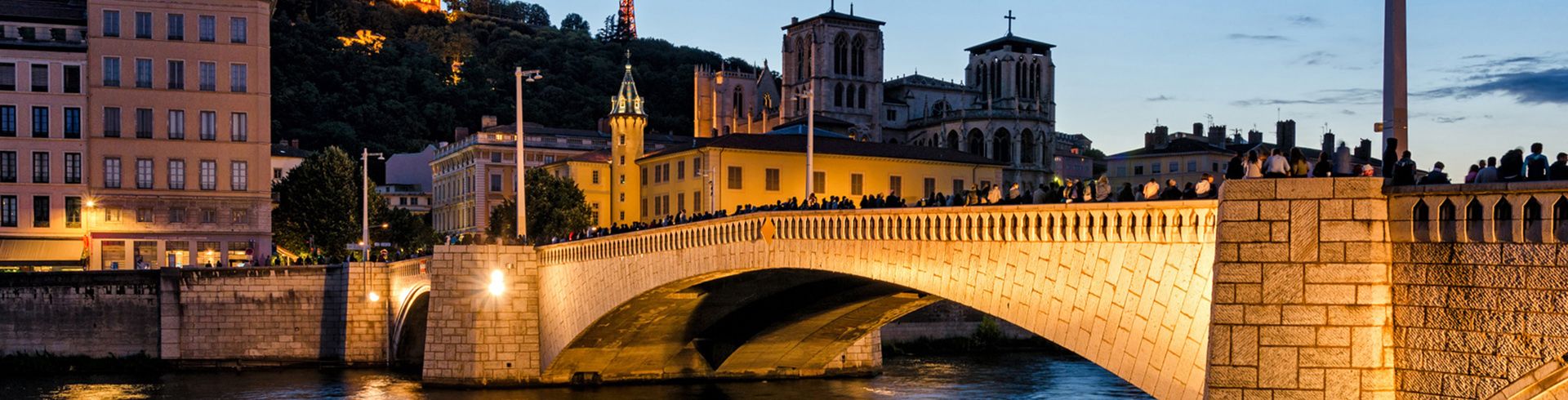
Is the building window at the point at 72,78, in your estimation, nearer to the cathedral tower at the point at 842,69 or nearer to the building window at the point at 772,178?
the building window at the point at 772,178

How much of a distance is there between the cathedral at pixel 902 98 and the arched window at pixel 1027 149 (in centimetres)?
6

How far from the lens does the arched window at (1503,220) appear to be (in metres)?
16.0

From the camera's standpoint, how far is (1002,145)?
135 meters

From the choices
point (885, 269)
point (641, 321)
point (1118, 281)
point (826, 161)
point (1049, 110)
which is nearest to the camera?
point (1118, 281)

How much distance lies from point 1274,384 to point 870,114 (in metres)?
130

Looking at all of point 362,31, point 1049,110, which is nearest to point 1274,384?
point 1049,110

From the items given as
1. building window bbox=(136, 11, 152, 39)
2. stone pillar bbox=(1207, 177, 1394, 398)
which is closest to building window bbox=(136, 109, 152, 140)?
building window bbox=(136, 11, 152, 39)

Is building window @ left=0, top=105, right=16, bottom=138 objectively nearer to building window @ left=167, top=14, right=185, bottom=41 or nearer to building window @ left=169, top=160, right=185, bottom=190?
building window @ left=169, top=160, right=185, bottom=190

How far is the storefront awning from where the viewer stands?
6650cm

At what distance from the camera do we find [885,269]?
30062 millimetres

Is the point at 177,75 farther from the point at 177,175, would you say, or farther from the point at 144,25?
the point at 177,175

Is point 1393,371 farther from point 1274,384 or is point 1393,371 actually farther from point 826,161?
point 826,161

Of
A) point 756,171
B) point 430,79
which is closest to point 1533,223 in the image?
point 756,171

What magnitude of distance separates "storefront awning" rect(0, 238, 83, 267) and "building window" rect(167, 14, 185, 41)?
29.5 feet
